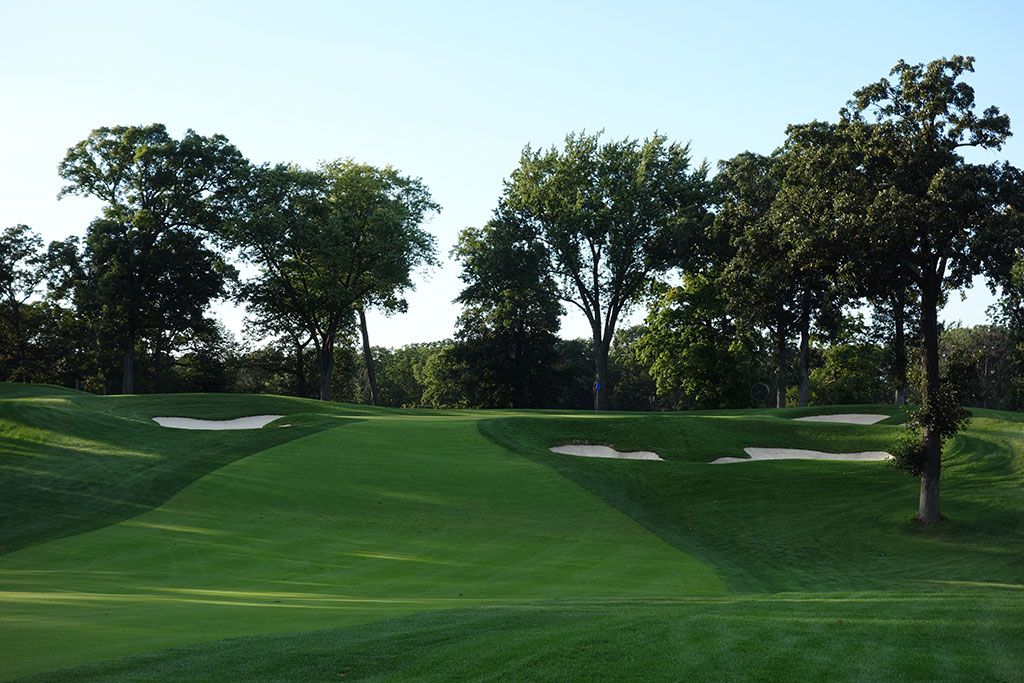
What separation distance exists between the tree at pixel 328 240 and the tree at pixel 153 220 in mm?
2950

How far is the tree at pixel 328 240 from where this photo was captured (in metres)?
69.9

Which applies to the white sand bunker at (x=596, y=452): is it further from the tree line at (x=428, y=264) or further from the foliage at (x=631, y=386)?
the foliage at (x=631, y=386)

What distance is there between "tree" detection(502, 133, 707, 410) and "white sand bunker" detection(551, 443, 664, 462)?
27.3 meters

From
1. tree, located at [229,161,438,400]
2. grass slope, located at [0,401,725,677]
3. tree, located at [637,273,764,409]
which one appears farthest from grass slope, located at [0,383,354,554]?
tree, located at [637,273,764,409]

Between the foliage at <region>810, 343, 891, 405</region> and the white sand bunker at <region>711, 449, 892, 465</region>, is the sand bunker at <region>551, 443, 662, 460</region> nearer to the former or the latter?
the white sand bunker at <region>711, 449, 892, 465</region>

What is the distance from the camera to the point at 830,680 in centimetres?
865

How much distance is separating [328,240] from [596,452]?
4101cm

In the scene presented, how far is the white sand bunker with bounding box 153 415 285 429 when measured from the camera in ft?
118

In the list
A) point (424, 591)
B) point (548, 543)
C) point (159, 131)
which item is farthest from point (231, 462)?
point (159, 131)

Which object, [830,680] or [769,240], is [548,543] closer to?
[769,240]

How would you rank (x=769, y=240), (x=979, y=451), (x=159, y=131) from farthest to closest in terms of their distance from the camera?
(x=159, y=131) < (x=979, y=451) < (x=769, y=240)

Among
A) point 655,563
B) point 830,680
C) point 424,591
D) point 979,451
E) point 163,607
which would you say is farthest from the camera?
point 979,451

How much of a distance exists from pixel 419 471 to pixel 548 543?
7586mm

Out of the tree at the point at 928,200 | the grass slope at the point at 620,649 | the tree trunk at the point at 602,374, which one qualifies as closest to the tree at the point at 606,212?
the tree trunk at the point at 602,374
